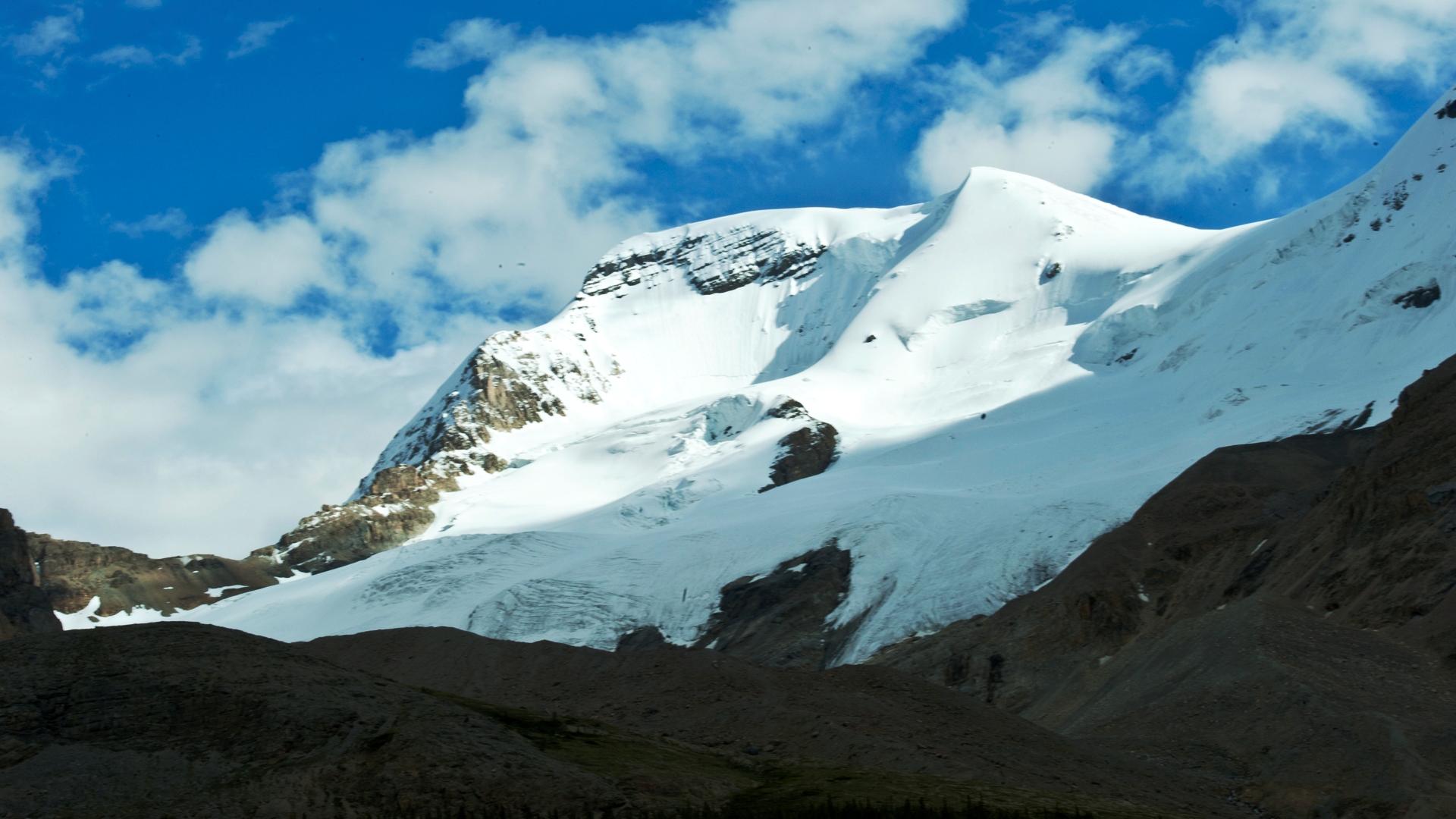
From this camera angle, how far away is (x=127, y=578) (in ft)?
418

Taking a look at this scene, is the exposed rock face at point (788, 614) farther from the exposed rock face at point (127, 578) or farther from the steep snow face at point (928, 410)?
the exposed rock face at point (127, 578)

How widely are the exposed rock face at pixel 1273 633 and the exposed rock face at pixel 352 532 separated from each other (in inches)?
3415

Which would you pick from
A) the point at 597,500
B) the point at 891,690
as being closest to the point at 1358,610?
the point at 891,690

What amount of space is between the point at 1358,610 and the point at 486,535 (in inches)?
2966

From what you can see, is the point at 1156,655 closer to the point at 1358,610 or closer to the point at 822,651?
the point at 1358,610

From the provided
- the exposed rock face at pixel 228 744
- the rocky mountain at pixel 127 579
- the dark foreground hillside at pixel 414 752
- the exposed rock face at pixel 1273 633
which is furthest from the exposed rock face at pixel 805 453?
the exposed rock face at pixel 228 744

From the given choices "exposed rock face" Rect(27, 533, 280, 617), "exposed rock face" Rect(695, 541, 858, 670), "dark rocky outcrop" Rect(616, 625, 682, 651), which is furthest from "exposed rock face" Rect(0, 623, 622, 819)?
"exposed rock face" Rect(27, 533, 280, 617)

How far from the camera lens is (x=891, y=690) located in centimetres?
3569

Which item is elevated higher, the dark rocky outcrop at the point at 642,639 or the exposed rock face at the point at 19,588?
the exposed rock face at the point at 19,588

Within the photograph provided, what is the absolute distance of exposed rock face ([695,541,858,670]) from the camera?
6894 centimetres

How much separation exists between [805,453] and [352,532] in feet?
168

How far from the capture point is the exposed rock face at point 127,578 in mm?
122438

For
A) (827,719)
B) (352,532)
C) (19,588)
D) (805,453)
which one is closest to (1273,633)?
(827,719)

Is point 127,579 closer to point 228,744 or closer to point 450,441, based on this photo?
point 450,441
